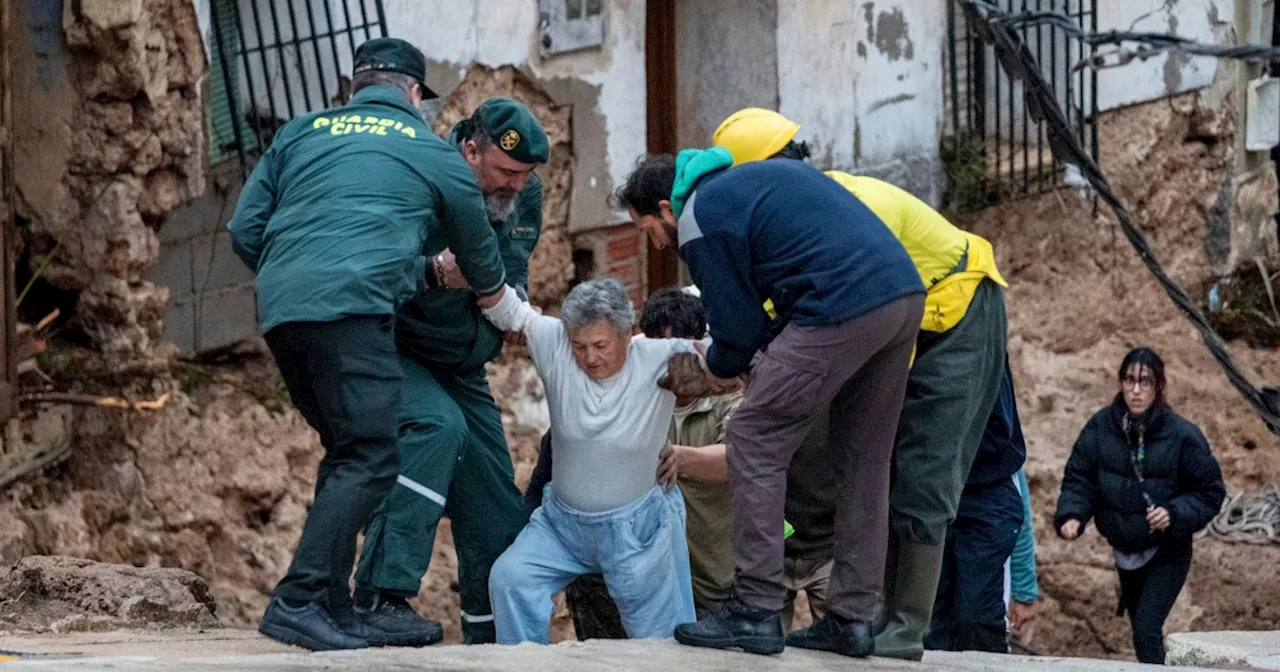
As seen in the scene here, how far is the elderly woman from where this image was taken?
5816mm

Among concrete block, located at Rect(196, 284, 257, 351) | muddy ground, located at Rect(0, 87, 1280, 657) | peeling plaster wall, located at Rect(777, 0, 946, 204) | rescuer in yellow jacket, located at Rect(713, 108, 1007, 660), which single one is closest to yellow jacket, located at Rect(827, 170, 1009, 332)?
rescuer in yellow jacket, located at Rect(713, 108, 1007, 660)

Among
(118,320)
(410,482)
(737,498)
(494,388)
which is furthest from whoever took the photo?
(494,388)

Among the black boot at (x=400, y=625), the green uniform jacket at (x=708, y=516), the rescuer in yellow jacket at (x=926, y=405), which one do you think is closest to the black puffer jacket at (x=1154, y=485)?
the green uniform jacket at (x=708, y=516)

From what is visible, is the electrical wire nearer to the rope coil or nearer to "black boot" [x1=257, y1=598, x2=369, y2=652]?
"black boot" [x1=257, y1=598, x2=369, y2=652]

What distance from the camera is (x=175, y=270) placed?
30.2 feet

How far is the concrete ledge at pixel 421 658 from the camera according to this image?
478 centimetres

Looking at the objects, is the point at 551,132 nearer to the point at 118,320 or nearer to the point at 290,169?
the point at 118,320

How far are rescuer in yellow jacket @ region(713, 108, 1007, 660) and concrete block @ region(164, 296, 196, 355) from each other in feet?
14.2

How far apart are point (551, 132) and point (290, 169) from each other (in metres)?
5.28

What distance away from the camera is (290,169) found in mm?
5531

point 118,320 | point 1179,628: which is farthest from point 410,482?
point 1179,628

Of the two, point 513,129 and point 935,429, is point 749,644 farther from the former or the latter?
point 513,129

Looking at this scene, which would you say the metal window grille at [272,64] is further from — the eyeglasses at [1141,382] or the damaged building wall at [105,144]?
the eyeglasses at [1141,382]

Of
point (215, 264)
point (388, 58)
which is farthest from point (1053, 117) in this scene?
point (215, 264)
